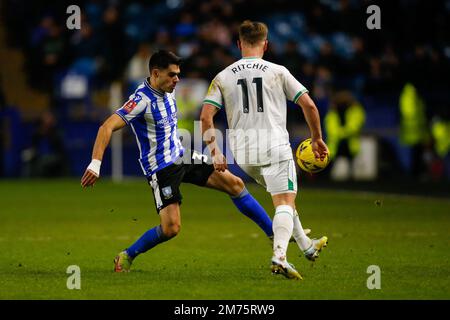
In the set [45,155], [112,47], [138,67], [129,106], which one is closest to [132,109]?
[129,106]

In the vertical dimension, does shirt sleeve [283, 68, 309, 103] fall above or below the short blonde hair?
below

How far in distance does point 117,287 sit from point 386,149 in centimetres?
1726

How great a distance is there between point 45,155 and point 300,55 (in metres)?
6.90

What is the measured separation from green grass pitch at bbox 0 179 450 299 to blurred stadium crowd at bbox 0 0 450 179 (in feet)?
17.5

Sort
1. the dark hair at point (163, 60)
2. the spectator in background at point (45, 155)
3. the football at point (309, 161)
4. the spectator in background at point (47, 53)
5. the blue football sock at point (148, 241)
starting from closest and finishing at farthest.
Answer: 1. the football at point (309, 161)
2. the dark hair at point (163, 60)
3. the blue football sock at point (148, 241)
4. the spectator in background at point (45, 155)
5. the spectator in background at point (47, 53)

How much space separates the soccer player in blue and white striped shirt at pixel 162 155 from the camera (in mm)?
8883

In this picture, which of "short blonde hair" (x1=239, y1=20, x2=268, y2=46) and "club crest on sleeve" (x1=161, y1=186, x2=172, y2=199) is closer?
"short blonde hair" (x1=239, y1=20, x2=268, y2=46)

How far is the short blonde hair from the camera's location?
326 inches

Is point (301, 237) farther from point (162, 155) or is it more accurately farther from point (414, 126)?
point (414, 126)

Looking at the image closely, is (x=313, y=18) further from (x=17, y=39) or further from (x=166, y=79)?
(x=166, y=79)

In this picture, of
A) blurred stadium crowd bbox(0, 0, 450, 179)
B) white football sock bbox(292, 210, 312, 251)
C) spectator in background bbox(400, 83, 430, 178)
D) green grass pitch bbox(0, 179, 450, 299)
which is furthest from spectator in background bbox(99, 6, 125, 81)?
white football sock bbox(292, 210, 312, 251)

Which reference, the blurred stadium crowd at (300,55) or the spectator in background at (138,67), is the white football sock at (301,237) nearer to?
the blurred stadium crowd at (300,55)

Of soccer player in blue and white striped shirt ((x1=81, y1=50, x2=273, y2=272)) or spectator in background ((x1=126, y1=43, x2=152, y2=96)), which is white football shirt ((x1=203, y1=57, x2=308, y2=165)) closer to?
soccer player in blue and white striped shirt ((x1=81, y1=50, x2=273, y2=272))

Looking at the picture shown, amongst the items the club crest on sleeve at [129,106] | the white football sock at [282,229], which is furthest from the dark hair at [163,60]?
the white football sock at [282,229]
